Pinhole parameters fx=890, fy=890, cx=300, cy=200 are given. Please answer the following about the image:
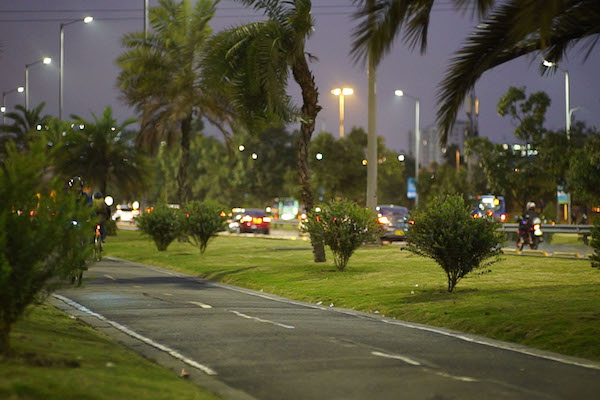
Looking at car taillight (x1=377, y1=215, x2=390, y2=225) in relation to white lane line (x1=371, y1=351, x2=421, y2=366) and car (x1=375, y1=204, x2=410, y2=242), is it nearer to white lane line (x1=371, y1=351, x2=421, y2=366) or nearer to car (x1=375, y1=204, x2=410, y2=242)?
car (x1=375, y1=204, x2=410, y2=242)

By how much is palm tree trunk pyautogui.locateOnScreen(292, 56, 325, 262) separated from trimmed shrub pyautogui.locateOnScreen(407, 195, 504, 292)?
335 inches

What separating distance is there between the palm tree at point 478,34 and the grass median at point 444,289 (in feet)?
11.8

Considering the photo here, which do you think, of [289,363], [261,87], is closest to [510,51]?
[289,363]

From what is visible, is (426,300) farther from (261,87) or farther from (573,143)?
(573,143)

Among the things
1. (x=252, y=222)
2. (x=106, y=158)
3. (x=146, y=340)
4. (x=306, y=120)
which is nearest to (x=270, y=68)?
(x=306, y=120)

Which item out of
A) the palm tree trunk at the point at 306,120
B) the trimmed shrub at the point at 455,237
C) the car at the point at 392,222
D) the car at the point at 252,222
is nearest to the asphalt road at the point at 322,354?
the trimmed shrub at the point at 455,237

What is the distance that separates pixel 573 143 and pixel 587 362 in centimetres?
3804

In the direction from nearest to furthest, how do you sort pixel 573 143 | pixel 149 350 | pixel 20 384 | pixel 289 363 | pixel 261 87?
pixel 20 384
pixel 289 363
pixel 149 350
pixel 261 87
pixel 573 143

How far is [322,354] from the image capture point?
10.5 m

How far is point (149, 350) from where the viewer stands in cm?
1105

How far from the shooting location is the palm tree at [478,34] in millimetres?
9738

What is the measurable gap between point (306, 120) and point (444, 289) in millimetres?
9168

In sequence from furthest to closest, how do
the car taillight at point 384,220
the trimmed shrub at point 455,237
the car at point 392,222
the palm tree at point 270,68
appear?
the car at point 392,222, the car taillight at point 384,220, the palm tree at point 270,68, the trimmed shrub at point 455,237

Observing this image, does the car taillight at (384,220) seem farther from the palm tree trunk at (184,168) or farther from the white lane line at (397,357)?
the white lane line at (397,357)
